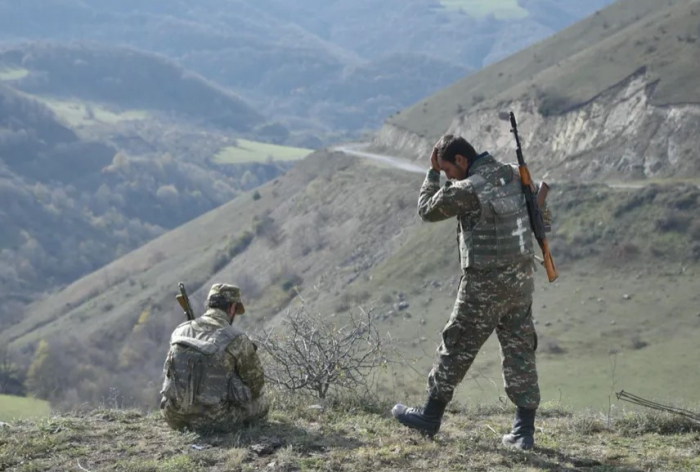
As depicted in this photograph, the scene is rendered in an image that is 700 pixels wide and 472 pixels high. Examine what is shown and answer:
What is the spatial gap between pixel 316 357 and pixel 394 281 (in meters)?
32.2

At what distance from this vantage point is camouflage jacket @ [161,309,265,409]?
6387 mm

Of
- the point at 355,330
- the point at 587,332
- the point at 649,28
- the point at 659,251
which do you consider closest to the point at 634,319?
the point at 587,332

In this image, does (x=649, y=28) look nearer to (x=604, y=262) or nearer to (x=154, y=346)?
(x=604, y=262)

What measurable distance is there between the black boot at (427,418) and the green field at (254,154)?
172885 millimetres

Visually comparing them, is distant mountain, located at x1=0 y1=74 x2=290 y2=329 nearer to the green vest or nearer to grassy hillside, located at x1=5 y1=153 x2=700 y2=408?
grassy hillside, located at x1=5 y1=153 x2=700 y2=408

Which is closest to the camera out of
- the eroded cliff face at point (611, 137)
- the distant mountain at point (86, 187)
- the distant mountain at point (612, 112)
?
the eroded cliff face at point (611, 137)

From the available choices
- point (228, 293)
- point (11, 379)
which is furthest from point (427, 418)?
point (11, 379)

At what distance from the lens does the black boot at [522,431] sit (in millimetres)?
6156

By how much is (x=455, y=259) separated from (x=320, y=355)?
30736 mm

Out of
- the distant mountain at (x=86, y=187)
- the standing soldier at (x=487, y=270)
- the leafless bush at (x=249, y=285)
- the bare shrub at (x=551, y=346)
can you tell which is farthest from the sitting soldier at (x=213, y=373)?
the distant mountain at (x=86, y=187)

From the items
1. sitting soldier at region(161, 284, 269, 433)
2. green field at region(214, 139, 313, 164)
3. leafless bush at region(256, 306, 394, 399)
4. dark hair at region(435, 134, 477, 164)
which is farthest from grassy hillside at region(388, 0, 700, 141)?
green field at region(214, 139, 313, 164)

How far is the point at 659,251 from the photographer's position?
33094mm

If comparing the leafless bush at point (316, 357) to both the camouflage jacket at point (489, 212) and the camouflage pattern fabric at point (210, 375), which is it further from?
the camouflage jacket at point (489, 212)

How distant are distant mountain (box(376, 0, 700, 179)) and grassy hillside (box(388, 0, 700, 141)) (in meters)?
0.09
